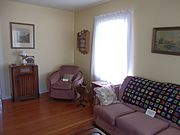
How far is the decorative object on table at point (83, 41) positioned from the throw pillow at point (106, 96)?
1841mm

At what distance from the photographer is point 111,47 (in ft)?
11.8

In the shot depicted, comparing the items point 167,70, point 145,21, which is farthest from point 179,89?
point 145,21

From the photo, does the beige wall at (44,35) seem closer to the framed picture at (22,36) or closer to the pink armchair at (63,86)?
the framed picture at (22,36)

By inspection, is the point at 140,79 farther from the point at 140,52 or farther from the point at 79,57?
the point at 79,57

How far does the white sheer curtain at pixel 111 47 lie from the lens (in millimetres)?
3262

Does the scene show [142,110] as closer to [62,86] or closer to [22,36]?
[62,86]

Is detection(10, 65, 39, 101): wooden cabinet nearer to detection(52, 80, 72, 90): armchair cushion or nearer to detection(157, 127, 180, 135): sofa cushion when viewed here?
detection(52, 80, 72, 90): armchair cushion

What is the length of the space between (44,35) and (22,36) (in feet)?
1.94

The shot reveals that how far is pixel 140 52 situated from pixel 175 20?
821 millimetres

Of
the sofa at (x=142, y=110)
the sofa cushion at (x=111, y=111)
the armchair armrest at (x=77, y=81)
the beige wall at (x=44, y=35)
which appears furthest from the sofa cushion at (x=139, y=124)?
the beige wall at (x=44, y=35)

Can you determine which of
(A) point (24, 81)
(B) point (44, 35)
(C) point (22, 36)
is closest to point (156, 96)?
(A) point (24, 81)

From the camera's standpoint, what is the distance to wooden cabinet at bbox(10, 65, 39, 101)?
12.5ft

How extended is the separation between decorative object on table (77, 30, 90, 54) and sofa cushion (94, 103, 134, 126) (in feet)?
7.10

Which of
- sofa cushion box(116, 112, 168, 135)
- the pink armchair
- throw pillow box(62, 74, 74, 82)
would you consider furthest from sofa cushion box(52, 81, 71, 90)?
sofa cushion box(116, 112, 168, 135)
